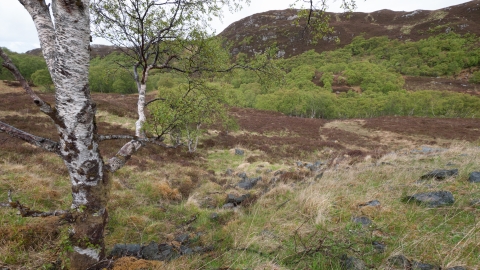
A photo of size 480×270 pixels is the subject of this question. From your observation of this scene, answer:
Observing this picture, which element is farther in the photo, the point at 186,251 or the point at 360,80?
the point at 360,80

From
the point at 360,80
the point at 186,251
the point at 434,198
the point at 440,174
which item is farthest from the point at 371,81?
the point at 186,251

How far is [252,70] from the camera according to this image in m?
5.00

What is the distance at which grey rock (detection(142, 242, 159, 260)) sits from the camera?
362 centimetres

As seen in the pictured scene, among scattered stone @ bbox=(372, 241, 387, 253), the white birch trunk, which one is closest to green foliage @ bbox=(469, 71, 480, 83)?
scattered stone @ bbox=(372, 241, 387, 253)

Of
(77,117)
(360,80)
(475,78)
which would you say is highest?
(77,117)

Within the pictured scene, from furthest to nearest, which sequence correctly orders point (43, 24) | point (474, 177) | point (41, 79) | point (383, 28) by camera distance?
point (383, 28)
point (41, 79)
point (474, 177)
point (43, 24)

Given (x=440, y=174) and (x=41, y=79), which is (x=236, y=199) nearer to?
(x=440, y=174)

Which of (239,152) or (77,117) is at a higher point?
(77,117)

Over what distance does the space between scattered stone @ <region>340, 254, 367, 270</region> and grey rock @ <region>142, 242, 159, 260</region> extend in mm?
2844

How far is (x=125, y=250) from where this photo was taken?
12.4 feet

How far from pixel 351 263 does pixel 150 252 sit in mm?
3132

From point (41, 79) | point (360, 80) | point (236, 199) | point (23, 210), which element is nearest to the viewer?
point (23, 210)

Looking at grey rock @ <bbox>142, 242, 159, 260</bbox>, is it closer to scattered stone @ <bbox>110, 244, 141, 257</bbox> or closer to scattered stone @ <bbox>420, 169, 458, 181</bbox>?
scattered stone @ <bbox>110, 244, 141, 257</bbox>

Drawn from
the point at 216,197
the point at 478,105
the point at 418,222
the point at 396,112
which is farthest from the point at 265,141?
the point at 478,105
